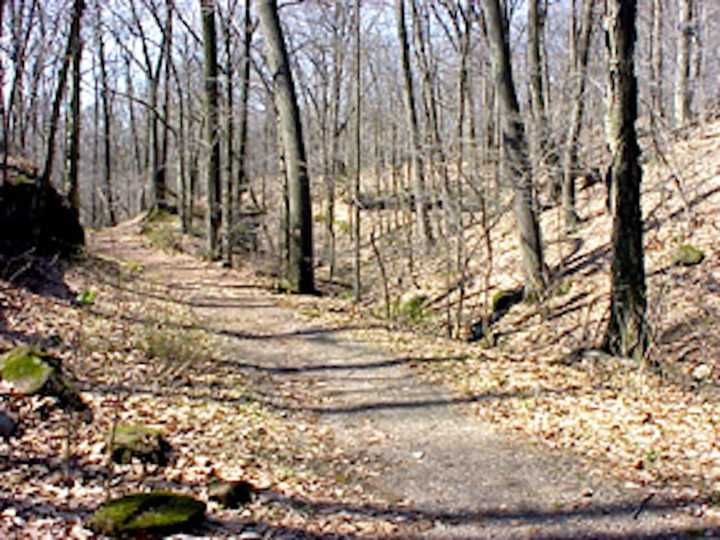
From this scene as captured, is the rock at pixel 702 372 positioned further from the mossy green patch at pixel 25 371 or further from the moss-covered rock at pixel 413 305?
the mossy green patch at pixel 25 371

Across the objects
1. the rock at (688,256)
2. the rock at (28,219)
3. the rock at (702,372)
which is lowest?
the rock at (702,372)

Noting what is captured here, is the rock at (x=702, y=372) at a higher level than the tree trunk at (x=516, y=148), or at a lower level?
lower

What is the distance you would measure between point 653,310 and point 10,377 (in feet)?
28.7

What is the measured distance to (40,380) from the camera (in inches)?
241

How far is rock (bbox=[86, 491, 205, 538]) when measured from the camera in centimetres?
415

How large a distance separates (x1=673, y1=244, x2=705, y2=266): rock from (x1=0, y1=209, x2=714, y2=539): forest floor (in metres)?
5.46

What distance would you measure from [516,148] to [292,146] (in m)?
4.88

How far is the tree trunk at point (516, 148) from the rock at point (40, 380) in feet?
26.6

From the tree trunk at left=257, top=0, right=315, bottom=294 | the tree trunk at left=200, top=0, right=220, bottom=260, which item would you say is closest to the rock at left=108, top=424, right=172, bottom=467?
the tree trunk at left=257, top=0, right=315, bottom=294

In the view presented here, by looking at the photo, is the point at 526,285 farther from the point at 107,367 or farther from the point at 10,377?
the point at 10,377

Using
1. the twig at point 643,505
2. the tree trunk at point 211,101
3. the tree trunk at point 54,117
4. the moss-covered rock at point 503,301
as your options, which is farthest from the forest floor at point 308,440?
the tree trunk at point 211,101

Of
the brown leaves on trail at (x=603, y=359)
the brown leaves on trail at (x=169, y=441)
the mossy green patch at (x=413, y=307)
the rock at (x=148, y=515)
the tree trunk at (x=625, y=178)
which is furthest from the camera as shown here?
the mossy green patch at (x=413, y=307)

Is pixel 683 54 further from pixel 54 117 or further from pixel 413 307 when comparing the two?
pixel 54 117

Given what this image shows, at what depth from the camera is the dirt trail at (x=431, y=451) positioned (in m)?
4.63
